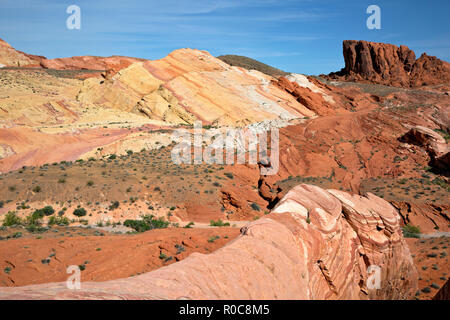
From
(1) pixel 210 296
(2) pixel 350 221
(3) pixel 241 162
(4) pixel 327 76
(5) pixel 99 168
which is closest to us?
(1) pixel 210 296

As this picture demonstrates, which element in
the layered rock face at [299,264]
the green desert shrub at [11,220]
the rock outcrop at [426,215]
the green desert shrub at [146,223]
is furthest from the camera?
the rock outcrop at [426,215]

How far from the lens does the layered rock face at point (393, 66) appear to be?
76938 mm

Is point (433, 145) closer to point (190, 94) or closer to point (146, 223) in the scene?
point (146, 223)

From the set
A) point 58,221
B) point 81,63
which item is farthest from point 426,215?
point 81,63

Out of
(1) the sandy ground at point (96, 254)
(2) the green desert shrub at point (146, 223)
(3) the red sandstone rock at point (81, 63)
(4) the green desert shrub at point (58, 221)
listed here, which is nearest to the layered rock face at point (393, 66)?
(3) the red sandstone rock at point (81, 63)

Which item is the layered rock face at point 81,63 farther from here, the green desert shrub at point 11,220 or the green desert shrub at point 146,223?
the green desert shrub at point 146,223

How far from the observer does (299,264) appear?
7.78m

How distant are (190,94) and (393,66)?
6057cm

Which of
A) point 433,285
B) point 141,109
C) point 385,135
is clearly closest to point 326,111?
point 385,135

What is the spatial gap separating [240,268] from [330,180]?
22.2 meters

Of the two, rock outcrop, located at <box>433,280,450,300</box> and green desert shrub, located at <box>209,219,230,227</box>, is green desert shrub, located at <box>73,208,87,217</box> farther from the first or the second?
rock outcrop, located at <box>433,280,450,300</box>

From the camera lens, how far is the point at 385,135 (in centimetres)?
3459

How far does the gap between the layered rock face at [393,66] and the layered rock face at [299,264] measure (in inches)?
2987
